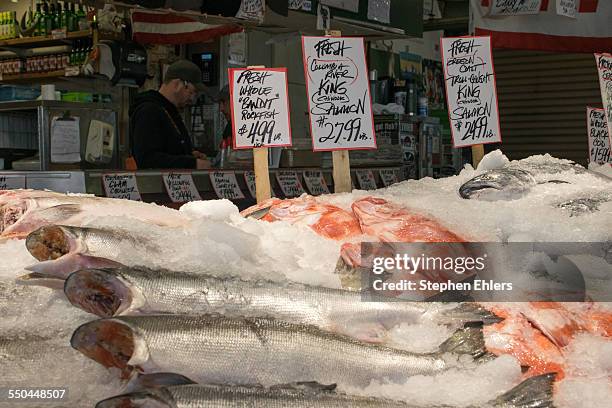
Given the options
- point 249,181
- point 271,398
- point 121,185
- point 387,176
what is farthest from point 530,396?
point 387,176

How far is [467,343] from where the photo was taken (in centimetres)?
153

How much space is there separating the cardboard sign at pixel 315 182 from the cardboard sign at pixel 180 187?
123 cm

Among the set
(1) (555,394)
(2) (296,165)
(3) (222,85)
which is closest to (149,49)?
(3) (222,85)

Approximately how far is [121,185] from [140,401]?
346 centimetres

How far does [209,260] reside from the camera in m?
1.68

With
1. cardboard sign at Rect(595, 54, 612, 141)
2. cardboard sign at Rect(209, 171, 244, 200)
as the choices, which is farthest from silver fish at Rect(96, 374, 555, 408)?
cardboard sign at Rect(209, 171, 244, 200)

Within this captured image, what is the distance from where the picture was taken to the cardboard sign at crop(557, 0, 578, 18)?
279 inches

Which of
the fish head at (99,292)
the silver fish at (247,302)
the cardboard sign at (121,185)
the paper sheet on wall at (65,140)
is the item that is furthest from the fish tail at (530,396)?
the paper sheet on wall at (65,140)

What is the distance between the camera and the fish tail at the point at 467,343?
4.94 ft

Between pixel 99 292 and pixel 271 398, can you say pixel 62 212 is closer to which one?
pixel 99 292

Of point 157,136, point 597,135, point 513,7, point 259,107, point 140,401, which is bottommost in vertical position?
point 140,401

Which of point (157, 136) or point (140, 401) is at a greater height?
point (157, 136)

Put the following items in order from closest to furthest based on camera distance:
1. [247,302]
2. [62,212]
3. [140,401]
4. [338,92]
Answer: [140,401]
[247,302]
[62,212]
[338,92]

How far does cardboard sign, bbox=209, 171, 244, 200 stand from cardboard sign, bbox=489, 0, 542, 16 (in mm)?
3354
